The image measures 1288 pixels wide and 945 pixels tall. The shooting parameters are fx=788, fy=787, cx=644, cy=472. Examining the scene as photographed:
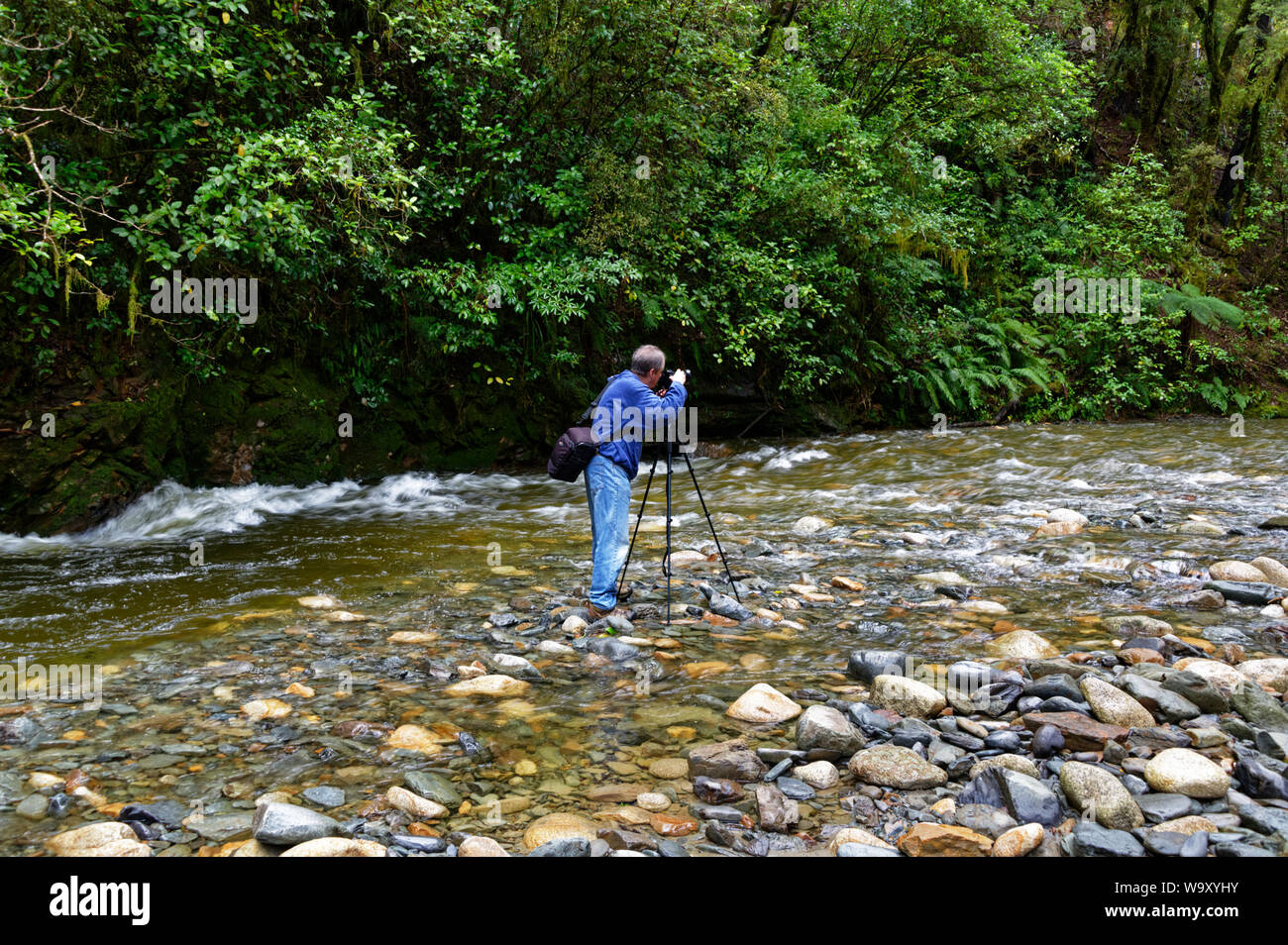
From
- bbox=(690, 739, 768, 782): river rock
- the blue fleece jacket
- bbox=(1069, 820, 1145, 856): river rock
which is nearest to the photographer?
bbox=(1069, 820, 1145, 856): river rock

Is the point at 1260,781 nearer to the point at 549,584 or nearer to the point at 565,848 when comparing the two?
the point at 565,848

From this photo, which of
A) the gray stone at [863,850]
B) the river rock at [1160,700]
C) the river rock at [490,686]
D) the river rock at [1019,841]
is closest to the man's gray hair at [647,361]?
the river rock at [490,686]

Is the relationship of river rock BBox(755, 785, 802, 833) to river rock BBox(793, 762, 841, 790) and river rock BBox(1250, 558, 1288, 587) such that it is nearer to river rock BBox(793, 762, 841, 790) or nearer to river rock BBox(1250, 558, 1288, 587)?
river rock BBox(793, 762, 841, 790)

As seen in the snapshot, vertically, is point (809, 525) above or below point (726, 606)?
above

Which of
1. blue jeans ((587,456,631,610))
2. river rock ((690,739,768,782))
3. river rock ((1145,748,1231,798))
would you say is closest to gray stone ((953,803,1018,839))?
river rock ((1145,748,1231,798))

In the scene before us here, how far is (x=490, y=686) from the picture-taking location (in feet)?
16.3

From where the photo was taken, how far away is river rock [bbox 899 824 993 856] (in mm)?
3041

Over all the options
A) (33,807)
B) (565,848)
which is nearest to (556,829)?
(565,848)

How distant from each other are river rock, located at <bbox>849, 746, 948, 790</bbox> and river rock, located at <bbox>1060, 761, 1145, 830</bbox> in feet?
1.71

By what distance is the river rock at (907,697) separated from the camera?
434cm

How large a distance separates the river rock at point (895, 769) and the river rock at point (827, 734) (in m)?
0.11

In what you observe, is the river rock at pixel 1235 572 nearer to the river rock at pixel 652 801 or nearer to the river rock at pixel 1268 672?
the river rock at pixel 1268 672

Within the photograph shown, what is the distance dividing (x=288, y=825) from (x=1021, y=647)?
175 inches
